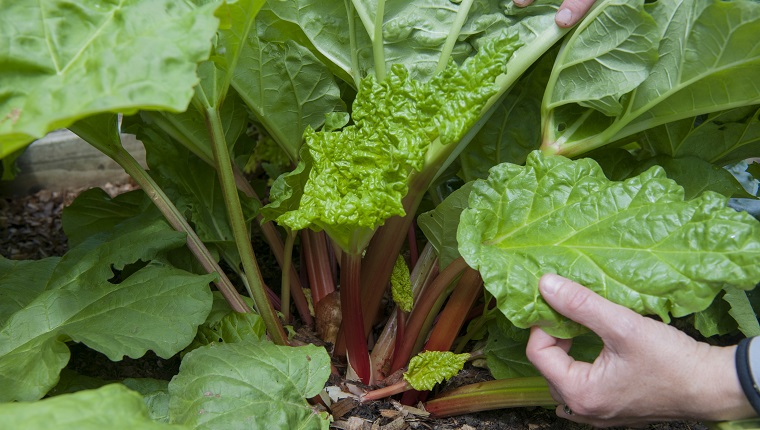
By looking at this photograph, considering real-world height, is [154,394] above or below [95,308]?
below

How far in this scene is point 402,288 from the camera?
5.34 ft

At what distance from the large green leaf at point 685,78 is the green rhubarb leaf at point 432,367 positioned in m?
0.52

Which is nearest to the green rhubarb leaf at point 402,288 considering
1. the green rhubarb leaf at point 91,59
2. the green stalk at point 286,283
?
the green stalk at point 286,283

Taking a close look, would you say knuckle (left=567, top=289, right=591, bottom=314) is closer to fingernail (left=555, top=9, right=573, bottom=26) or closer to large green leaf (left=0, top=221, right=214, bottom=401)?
fingernail (left=555, top=9, right=573, bottom=26)

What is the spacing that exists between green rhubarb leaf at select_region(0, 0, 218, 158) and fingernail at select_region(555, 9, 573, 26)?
0.75 metres

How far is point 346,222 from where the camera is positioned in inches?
50.4

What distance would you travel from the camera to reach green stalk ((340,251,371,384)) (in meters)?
1.52

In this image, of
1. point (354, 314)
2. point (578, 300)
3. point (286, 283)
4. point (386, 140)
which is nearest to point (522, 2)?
point (386, 140)

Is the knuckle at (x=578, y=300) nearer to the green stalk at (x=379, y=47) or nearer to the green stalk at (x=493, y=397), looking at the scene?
the green stalk at (x=493, y=397)

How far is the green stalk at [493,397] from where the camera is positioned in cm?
144

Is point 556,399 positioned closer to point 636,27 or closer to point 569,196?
point 569,196

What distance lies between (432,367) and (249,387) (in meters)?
0.43

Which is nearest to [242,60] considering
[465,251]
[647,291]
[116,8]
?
[116,8]

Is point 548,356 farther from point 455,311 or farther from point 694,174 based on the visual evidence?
point 694,174
